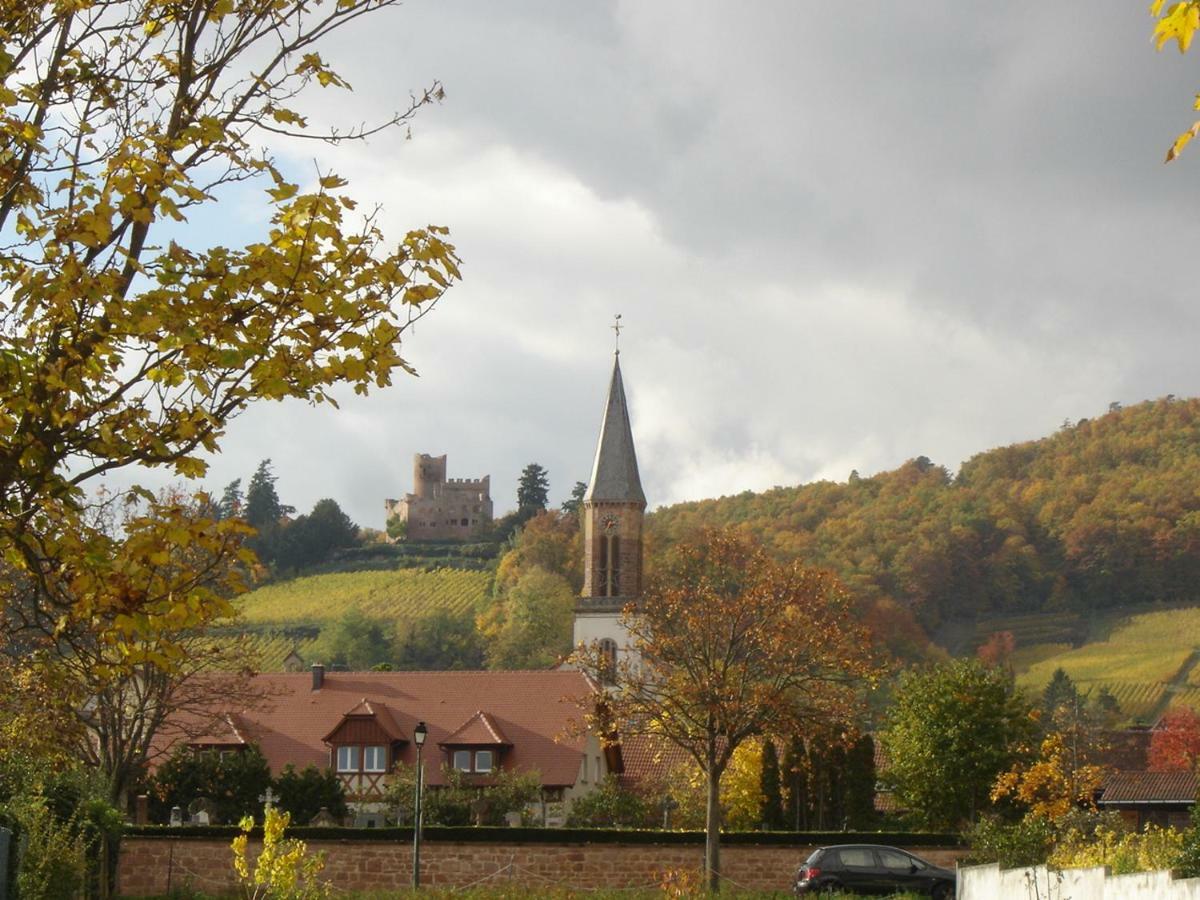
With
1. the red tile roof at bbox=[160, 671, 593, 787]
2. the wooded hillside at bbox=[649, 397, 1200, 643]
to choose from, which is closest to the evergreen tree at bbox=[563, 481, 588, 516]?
the wooded hillside at bbox=[649, 397, 1200, 643]

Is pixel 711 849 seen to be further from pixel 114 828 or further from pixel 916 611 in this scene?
pixel 916 611

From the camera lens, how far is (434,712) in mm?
54312

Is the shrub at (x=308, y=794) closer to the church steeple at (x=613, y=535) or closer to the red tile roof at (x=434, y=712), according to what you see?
the red tile roof at (x=434, y=712)

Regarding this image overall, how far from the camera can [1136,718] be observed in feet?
310

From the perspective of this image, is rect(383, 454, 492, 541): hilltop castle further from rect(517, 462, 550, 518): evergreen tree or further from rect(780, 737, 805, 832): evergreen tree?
rect(780, 737, 805, 832): evergreen tree

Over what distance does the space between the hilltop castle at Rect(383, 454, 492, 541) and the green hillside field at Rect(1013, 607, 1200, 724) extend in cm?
6934

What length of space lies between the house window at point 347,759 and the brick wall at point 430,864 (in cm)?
2168

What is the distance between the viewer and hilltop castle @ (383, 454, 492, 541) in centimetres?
17025

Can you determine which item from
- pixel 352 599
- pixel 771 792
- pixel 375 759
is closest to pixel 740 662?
pixel 771 792

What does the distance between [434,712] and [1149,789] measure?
23556 millimetres

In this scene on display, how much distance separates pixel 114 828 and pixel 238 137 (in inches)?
738

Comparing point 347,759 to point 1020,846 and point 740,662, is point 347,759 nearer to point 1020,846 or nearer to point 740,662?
point 740,662

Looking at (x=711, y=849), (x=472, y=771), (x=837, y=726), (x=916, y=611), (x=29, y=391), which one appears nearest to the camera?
(x=29, y=391)

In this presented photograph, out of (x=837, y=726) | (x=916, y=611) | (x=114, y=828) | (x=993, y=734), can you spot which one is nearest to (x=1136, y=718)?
(x=916, y=611)
